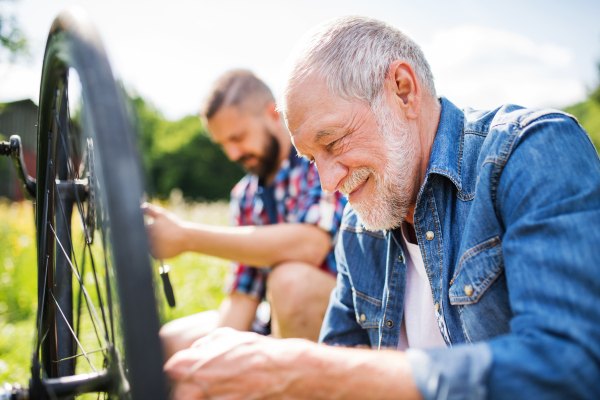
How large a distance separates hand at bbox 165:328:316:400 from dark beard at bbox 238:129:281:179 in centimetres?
216

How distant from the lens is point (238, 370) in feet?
2.52

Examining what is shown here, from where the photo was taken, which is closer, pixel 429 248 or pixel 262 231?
pixel 429 248

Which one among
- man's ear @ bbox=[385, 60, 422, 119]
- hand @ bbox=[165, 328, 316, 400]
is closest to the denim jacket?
man's ear @ bbox=[385, 60, 422, 119]

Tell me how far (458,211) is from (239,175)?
28.1m

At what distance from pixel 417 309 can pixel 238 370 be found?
0.82 m

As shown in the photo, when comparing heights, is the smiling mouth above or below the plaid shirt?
above

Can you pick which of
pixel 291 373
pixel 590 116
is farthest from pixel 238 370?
pixel 590 116

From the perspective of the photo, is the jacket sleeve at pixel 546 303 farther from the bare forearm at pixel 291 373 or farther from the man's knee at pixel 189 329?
the man's knee at pixel 189 329

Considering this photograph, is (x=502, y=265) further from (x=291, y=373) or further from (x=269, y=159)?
(x=269, y=159)

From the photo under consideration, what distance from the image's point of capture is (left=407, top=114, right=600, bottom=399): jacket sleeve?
69 cm

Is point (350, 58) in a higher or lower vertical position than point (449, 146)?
higher

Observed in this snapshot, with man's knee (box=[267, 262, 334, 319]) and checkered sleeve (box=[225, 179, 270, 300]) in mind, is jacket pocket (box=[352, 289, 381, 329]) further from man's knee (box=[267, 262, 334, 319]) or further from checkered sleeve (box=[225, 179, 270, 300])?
checkered sleeve (box=[225, 179, 270, 300])

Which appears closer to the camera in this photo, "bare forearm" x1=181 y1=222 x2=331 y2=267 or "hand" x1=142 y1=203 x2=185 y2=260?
"hand" x1=142 y1=203 x2=185 y2=260

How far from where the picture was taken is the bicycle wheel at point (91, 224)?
601 mm
